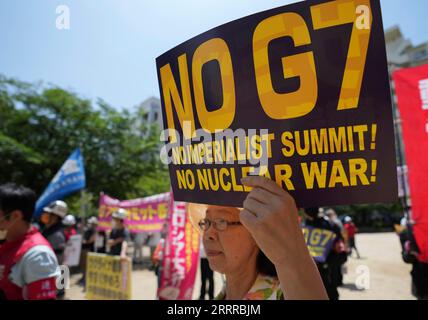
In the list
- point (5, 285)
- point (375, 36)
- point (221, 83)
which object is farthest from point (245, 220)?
point (5, 285)

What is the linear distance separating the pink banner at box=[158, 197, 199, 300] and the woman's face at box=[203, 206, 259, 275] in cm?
308

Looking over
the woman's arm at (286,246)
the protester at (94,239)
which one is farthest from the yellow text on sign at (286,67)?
the protester at (94,239)

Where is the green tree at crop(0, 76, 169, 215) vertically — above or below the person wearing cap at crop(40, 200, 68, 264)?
above

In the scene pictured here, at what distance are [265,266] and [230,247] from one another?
184 mm

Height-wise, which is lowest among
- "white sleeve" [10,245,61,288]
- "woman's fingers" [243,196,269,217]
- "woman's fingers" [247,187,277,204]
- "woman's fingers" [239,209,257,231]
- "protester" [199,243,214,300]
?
"protester" [199,243,214,300]

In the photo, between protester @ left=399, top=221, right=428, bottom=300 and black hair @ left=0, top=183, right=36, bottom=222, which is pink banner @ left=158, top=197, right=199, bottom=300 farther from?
protester @ left=399, top=221, right=428, bottom=300

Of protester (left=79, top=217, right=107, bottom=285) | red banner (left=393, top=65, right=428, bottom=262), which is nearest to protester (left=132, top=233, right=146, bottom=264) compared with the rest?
protester (left=79, top=217, right=107, bottom=285)

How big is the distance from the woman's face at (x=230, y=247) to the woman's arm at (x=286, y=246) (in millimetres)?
→ 546

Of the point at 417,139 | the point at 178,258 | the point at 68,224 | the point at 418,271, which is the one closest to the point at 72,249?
the point at 68,224

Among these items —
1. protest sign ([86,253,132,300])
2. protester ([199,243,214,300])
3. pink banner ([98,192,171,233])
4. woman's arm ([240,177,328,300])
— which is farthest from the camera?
pink banner ([98,192,171,233])

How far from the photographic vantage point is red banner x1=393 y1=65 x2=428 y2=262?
246 cm

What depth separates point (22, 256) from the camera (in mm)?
2039

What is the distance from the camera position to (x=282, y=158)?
997mm

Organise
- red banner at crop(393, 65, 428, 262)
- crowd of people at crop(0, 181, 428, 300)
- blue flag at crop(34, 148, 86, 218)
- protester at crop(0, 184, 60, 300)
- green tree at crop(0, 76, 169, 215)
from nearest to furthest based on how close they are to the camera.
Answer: crowd of people at crop(0, 181, 428, 300) < protester at crop(0, 184, 60, 300) < red banner at crop(393, 65, 428, 262) < blue flag at crop(34, 148, 86, 218) < green tree at crop(0, 76, 169, 215)
